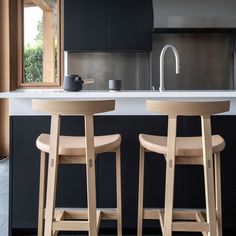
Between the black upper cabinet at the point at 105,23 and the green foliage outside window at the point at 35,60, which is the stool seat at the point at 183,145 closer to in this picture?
the black upper cabinet at the point at 105,23

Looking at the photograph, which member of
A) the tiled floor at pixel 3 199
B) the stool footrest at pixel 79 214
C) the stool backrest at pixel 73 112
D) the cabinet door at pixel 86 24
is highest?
the cabinet door at pixel 86 24

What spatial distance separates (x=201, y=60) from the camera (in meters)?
4.96

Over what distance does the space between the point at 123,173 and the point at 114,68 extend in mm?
2688

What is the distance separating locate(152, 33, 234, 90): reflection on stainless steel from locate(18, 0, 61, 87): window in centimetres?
180

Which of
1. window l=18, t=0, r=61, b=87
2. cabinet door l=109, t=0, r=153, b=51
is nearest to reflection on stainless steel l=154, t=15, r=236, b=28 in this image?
cabinet door l=109, t=0, r=153, b=51

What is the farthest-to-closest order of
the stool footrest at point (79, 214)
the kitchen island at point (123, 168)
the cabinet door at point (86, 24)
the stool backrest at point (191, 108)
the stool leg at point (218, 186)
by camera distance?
the cabinet door at point (86, 24)
the kitchen island at point (123, 168)
the stool footrest at point (79, 214)
the stool leg at point (218, 186)
the stool backrest at point (191, 108)

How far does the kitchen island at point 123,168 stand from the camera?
2492 mm

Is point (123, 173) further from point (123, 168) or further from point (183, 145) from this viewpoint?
point (183, 145)

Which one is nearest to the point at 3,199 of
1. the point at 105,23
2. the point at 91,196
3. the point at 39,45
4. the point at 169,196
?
the point at 91,196

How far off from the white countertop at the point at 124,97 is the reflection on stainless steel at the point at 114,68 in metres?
2.49

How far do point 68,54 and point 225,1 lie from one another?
2295 millimetres

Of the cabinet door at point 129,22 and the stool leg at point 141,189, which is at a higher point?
the cabinet door at point 129,22

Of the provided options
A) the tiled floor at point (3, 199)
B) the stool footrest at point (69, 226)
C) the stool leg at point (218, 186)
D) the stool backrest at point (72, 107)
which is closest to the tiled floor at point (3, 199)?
the tiled floor at point (3, 199)

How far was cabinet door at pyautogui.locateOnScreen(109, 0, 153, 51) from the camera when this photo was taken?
4629 millimetres
